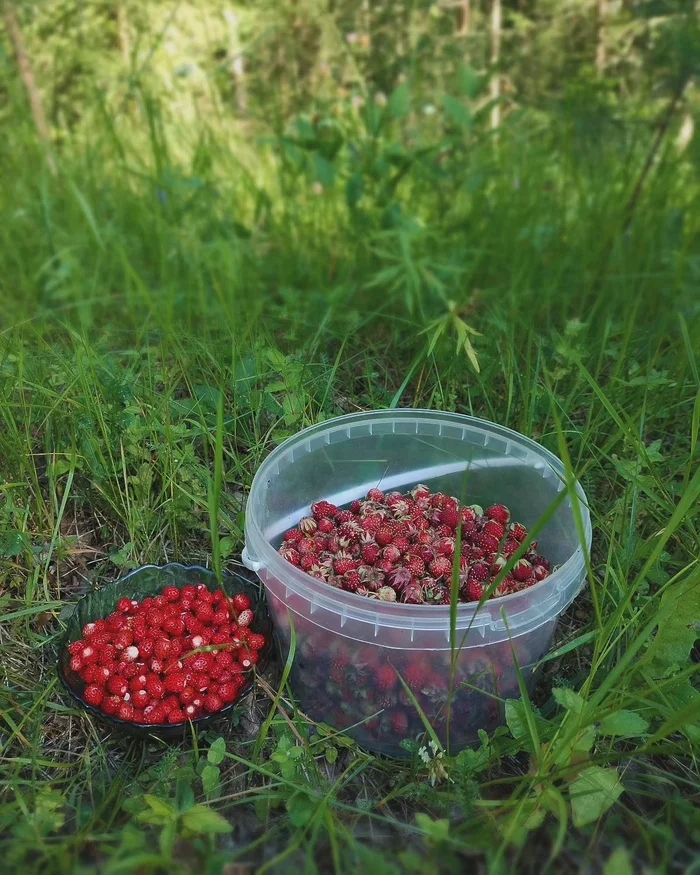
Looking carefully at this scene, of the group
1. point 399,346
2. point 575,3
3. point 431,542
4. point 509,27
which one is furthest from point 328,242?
point 509,27

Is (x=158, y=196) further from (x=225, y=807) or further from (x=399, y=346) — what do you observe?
(x=225, y=807)

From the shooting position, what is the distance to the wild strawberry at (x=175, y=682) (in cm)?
131

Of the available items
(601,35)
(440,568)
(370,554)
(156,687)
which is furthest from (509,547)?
(601,35)

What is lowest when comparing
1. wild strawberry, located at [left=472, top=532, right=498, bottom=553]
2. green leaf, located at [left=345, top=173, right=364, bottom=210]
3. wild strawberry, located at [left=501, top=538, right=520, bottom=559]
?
wild strawberry, located at [left=501, top=538, right=520, bottom=559]

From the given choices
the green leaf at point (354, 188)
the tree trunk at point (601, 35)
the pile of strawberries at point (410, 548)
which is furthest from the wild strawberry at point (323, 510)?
the tree trunk at point (601, 35)

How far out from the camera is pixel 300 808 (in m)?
1.08

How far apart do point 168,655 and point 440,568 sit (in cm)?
58

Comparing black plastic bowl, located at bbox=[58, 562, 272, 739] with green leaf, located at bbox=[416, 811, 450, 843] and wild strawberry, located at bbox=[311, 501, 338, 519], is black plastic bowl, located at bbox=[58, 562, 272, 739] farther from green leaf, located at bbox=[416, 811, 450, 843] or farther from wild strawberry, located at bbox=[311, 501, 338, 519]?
green leaf, located at bbox=[416, 811, 450, 843]

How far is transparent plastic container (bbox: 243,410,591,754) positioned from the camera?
1198mm

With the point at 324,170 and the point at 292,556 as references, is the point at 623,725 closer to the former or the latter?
the point at 292,556

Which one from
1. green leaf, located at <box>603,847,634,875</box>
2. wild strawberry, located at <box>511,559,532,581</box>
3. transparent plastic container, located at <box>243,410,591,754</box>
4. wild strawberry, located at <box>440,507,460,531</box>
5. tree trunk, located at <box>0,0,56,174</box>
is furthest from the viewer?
tree trunk, located at <box>0,0,56,174</box>

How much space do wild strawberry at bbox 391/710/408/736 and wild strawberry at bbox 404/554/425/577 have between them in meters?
0.26

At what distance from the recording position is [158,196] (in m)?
2.86

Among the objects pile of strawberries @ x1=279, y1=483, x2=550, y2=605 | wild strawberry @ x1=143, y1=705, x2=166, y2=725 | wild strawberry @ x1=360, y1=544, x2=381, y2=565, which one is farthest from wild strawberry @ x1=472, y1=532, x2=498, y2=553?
wild strawberry @ x1=143, y1=705, x2=166, y2=725
